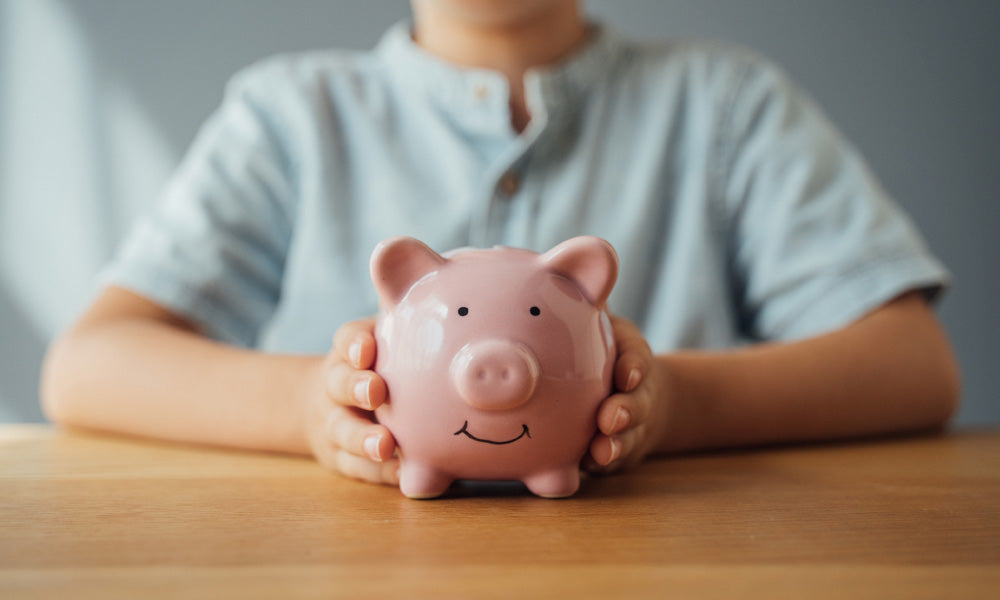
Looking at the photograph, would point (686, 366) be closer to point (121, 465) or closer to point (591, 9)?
Result: point (121, 465)

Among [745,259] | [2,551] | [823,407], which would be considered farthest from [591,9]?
[2,551]

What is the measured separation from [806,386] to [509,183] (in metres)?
0.31

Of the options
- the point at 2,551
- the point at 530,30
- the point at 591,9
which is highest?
the point at 591,9

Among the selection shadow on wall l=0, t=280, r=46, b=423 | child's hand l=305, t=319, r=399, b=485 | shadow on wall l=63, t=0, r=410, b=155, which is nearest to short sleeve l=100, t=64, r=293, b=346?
child's hand l=305, t=319, r=399, b=485

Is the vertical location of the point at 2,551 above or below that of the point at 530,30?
below

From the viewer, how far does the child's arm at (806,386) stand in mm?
495

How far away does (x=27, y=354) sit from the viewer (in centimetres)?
128

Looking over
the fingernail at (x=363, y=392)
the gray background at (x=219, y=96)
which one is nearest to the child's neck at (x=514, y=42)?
the fingernail at (x=363, y=392)

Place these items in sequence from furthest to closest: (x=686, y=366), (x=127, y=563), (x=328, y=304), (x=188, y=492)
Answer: (x=328, y=304) < (x=686, y=366) < (x=188, y=492) < (x=127, y=563)

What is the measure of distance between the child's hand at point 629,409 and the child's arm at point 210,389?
10 cm

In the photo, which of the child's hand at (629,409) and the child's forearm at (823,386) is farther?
the child's forearm at (823,386)

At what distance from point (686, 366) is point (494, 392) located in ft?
0.69

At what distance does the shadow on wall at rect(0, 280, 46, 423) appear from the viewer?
1.27m

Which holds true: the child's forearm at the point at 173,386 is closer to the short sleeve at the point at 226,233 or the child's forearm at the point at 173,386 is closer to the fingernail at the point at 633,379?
the short sleeve at the point at 226,233
